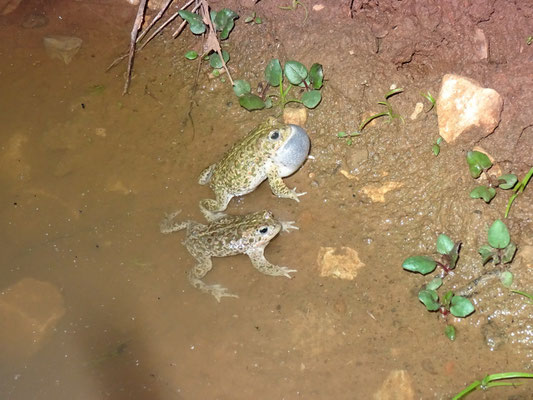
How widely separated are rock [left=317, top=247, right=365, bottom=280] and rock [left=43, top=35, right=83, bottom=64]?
475 cm

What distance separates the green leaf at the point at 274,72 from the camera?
591 cm

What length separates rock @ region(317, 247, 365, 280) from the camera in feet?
16.8

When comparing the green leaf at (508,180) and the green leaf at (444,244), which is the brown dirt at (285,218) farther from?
the green leaf at (444,244)

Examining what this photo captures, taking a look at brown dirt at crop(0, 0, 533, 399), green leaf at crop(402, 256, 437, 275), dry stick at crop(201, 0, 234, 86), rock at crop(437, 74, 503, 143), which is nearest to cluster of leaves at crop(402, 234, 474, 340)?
green leaf at crop(402, 256, 437, 275)

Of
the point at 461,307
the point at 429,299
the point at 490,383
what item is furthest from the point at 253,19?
the point at 490,383

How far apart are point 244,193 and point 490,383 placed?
3.17 m

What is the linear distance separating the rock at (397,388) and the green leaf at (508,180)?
2.09m

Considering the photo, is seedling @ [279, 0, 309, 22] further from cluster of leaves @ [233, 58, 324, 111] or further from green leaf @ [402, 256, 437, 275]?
green leaf @ [402, 256, 437, 275]

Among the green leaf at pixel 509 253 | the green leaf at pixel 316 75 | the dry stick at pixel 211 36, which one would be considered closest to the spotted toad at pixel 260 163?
the green leaf at pixel 316 75

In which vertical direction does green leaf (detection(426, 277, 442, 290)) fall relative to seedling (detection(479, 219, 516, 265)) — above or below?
below

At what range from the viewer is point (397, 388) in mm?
4496

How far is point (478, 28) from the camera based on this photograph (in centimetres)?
518

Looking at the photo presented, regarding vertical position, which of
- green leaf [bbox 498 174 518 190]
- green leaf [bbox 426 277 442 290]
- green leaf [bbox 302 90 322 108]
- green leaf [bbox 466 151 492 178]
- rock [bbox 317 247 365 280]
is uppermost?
green leaf [bbox 302 90 322 108]

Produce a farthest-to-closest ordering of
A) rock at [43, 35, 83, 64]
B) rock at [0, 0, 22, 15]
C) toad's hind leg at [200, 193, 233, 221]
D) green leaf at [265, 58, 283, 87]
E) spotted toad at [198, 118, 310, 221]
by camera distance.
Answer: rock at [0, 0, 22, 15] → rock at [43, 35, 83, 64] → green leaf at [265, 58, 283, 87] → toad's hind leg at [200, 193, 233, 221] → spotted toad at [198, 118, 310, 221]
